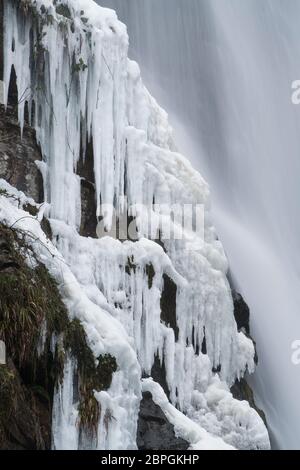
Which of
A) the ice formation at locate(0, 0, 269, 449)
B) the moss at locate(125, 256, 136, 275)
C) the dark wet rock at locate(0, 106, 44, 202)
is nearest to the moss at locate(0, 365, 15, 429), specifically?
the ice formation at locate(0, 0, 269, 449)

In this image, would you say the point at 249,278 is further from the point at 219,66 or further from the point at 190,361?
the point at 219,66

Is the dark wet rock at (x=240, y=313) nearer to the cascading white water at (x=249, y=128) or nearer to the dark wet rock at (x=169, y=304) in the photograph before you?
the cascading white water at (x=249, y=128)

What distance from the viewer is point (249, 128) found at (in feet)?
62.4

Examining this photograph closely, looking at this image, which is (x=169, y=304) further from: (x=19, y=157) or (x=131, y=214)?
(x=19, y=157)

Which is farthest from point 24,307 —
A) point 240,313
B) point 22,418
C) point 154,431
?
point 240,313

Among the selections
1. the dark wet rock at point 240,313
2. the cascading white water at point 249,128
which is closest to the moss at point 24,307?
the dark wet rock at point 240,313

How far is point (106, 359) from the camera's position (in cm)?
659

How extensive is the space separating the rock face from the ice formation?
12 centimetres

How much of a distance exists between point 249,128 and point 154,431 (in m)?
12.8

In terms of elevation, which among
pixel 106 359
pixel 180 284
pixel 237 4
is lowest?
pixel 106 359

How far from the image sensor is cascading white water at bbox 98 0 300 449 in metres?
13.0
